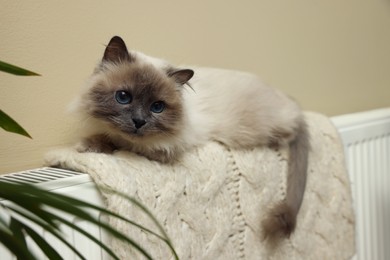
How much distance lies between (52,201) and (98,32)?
3.02 ft

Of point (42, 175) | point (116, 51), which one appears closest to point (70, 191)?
point (42, 175)

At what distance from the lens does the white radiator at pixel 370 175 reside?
5.59 ft

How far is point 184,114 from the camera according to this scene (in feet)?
3.55

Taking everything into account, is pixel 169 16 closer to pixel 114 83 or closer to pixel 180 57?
pixel 180 57

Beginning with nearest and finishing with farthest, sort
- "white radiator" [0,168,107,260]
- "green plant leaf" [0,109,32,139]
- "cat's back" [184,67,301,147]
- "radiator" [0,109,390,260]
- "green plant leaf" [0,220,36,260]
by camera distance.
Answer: "green plant leaf" [0,220,36,260]
"green plant leaf" [0,109,32,139]
"white radiator" [0,168,107,260]
"cat's back" [184,67,301,147]
"radiator" [0,109,390,260]

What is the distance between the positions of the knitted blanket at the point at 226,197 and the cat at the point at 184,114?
1.2 inches

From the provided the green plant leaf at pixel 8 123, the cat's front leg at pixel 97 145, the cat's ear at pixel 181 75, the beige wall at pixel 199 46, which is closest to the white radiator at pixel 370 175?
the beige wall at pixel 199 46

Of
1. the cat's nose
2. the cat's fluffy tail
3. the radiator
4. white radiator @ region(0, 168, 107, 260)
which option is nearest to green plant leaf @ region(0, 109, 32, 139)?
white radiator @ region(0, 168, 107, 260)

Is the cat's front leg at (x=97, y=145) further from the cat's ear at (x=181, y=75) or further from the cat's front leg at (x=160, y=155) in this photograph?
the cat's ear at (x=181, y=75)

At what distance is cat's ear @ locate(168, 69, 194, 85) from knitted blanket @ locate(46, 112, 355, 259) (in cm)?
16

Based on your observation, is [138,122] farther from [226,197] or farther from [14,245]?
[14,245]

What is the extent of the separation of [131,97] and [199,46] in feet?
1.56

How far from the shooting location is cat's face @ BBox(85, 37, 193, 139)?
3.26ft

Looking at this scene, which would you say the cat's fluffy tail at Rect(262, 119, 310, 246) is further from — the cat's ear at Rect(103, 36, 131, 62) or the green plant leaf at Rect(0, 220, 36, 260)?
the green plant leaf at Rect(0, 220, 36, 260)
